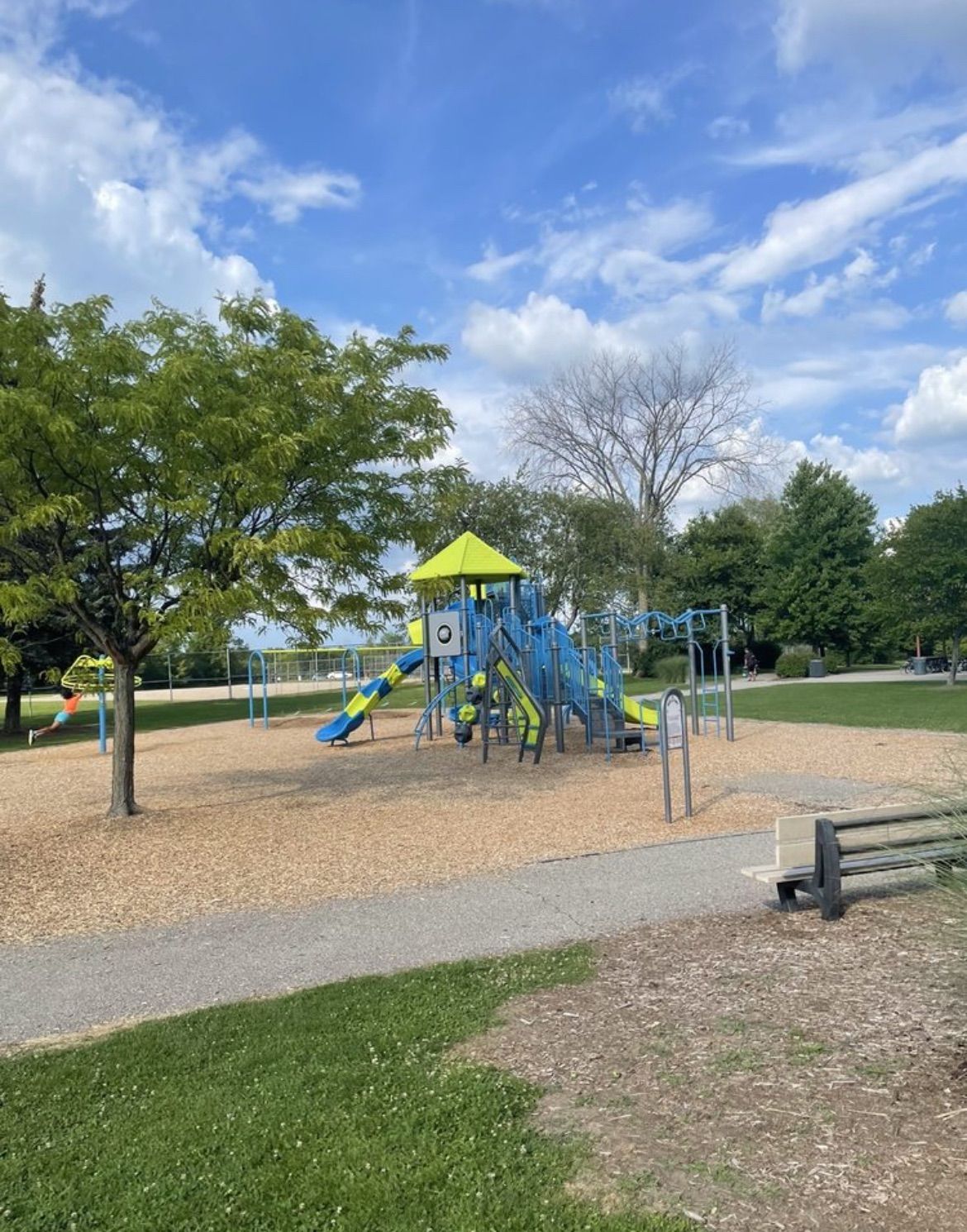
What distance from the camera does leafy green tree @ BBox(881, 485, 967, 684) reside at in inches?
1152

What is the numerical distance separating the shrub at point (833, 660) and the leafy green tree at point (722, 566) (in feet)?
13.0

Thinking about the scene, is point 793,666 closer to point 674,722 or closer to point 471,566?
point 471,566

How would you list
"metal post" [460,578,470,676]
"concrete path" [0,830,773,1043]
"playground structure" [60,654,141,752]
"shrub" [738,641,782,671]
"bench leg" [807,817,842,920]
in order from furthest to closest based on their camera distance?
"shrub" [738,641,782,671]
"playground structure" [60,654,141,752]
"metal post" [460,578,470,676]
"bench leg" [807,817,842,920]
"concrete path" [0,830,773,1043]

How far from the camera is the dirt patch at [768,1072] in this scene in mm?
2943

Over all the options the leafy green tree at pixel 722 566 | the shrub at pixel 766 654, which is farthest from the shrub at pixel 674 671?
the shrub at pixel 766 654

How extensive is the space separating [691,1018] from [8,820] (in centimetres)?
969

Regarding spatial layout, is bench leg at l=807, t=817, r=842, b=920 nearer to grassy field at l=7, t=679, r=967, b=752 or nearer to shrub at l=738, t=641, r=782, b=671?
grassy field at l=7, t=679, r=967, b=752

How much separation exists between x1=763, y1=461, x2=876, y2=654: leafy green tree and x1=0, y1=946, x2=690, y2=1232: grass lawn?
41689mm

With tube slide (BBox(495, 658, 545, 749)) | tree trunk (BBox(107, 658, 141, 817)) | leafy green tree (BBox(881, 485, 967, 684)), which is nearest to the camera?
tree trunk (BBox(107, 658, 141, 817))

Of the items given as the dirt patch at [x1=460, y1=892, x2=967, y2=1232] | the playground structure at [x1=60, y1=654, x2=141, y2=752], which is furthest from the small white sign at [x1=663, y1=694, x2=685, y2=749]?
the playground structure at [x1=60, y1=654, x2=141, y2=752]

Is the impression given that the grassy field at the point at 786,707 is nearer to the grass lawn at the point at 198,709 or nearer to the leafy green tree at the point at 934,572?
the grass lawn at the point at 198,709

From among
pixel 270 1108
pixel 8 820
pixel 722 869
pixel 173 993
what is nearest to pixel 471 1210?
pixel 270 1108

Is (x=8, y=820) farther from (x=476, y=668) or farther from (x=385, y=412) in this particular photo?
(x=476, y=668)

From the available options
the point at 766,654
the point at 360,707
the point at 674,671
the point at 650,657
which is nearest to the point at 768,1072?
the point at 360,707
